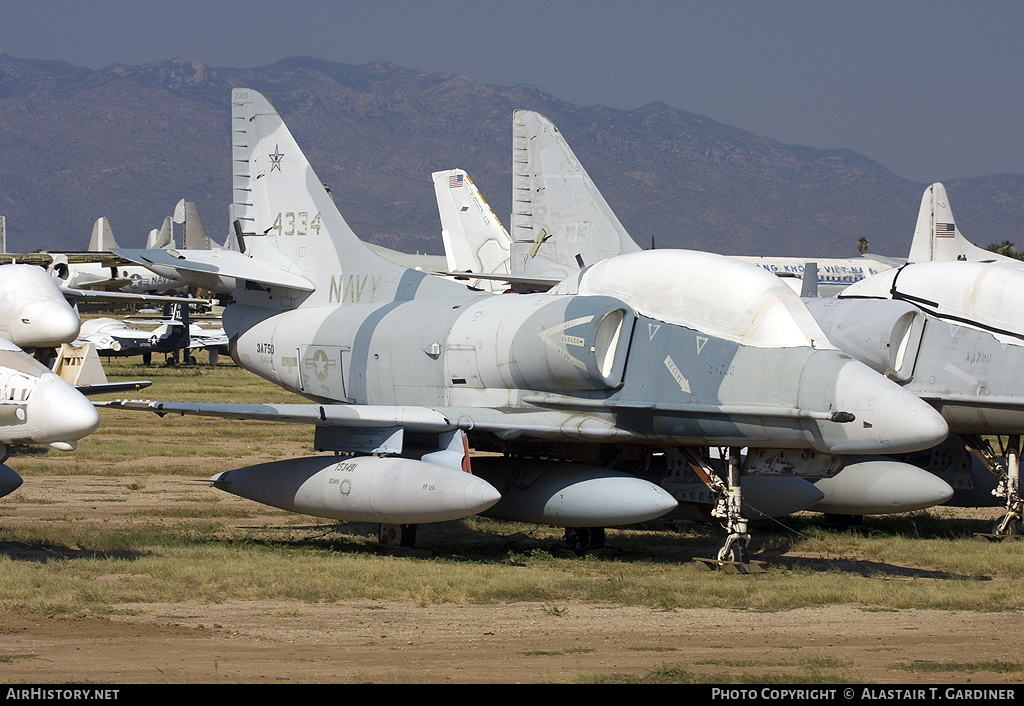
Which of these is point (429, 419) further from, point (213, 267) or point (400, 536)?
point (213, 267)

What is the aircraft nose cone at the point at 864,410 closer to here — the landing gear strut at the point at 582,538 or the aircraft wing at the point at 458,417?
the aircraft wing at the point at 458,417

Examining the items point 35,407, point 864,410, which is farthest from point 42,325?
point 864,410

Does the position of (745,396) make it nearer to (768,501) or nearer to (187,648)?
Result: (768,501)

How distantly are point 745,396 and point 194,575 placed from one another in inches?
204

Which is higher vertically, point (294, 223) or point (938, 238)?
point (938, 238)

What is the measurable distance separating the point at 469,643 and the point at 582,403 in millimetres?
4248

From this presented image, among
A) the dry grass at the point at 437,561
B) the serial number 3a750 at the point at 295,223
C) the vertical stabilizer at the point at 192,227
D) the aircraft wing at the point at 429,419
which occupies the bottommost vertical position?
the dry grass at the point at 437,561

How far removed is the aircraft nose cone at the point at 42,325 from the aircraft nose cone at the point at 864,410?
35.4ft

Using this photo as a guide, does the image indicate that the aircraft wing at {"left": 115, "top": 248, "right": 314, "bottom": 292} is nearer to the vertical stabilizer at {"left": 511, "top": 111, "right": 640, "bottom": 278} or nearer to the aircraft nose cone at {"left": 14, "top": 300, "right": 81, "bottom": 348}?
the aircraft nose cone at {"left": 14, "top": 300, "right": 81, "bottom": 348}

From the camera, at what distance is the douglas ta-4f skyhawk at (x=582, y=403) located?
37.0ft

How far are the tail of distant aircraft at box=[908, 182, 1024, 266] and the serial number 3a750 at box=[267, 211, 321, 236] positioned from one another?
11032 mm

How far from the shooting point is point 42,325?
17.2m

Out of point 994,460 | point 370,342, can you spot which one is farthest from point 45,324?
point 994,460

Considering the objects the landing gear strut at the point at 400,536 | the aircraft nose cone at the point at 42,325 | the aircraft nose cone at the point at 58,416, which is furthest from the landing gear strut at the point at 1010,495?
the aircraft nose cone at the point at 42,325
